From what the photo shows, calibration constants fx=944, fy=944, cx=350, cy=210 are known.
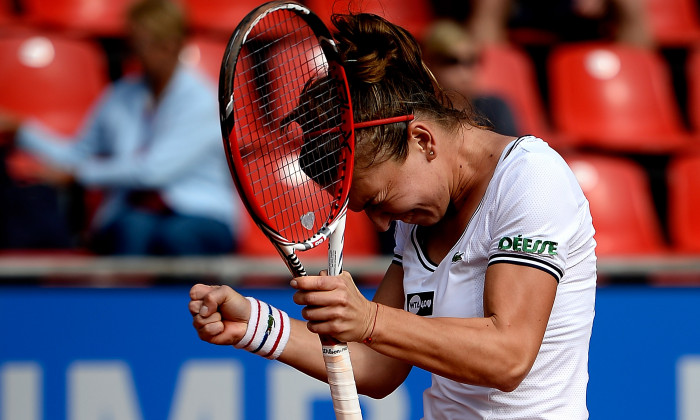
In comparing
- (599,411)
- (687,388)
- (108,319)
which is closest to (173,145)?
(108,319)

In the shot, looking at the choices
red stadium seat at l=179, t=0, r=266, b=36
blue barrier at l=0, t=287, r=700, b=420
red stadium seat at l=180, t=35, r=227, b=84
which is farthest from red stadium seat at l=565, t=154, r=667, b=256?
red stadium seat at l=179, t=0, r=266, b=36

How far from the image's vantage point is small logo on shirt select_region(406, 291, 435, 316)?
1.90 m

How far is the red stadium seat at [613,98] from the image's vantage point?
4668 mm

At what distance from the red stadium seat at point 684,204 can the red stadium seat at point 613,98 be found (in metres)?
0.22

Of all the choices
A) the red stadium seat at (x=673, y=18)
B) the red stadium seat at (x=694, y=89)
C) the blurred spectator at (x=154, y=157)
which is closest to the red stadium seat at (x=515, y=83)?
the red stadium seat at (x=694, y=89)

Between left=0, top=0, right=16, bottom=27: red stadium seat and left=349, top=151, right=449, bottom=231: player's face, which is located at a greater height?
left=0, top=0, right=16, bottom=27: red stadium seat

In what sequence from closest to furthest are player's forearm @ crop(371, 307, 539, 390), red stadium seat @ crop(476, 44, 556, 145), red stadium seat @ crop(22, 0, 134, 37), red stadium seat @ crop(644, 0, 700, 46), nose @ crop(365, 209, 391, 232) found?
player's forearm @ crop(371, 307, 539, 390)
nose @ crop(365, 209, 391, 232)
red stadium seat @ crop(476, 44, 556, 145)
red stadium seat @ crop(22, 0, 134, 37)
red stadium seat @ crop(644, 0, 700, 46)

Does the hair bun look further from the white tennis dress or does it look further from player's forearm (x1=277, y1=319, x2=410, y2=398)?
player's forearm (x1=277, y1=319, x2=410, y2=398)

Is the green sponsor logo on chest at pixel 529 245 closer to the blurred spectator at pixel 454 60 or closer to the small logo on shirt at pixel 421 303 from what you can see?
the small logo on shirt at pixel 421 303

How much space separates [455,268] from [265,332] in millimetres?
420

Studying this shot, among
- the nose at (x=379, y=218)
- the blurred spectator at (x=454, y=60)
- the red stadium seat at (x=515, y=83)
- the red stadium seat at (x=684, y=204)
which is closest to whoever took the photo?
the nose at (x=379, y=218)

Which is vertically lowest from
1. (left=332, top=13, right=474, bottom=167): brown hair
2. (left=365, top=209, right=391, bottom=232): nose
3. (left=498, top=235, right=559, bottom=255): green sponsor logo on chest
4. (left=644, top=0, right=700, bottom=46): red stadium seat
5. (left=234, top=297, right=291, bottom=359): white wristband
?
(left=234, top=297, right=291, bottom=359): white wristband

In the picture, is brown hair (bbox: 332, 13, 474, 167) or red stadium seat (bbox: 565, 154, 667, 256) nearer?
brown hair (bbox: 332, 13, 474, 167)

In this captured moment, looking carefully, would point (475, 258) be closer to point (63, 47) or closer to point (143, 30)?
point (143, 30)
